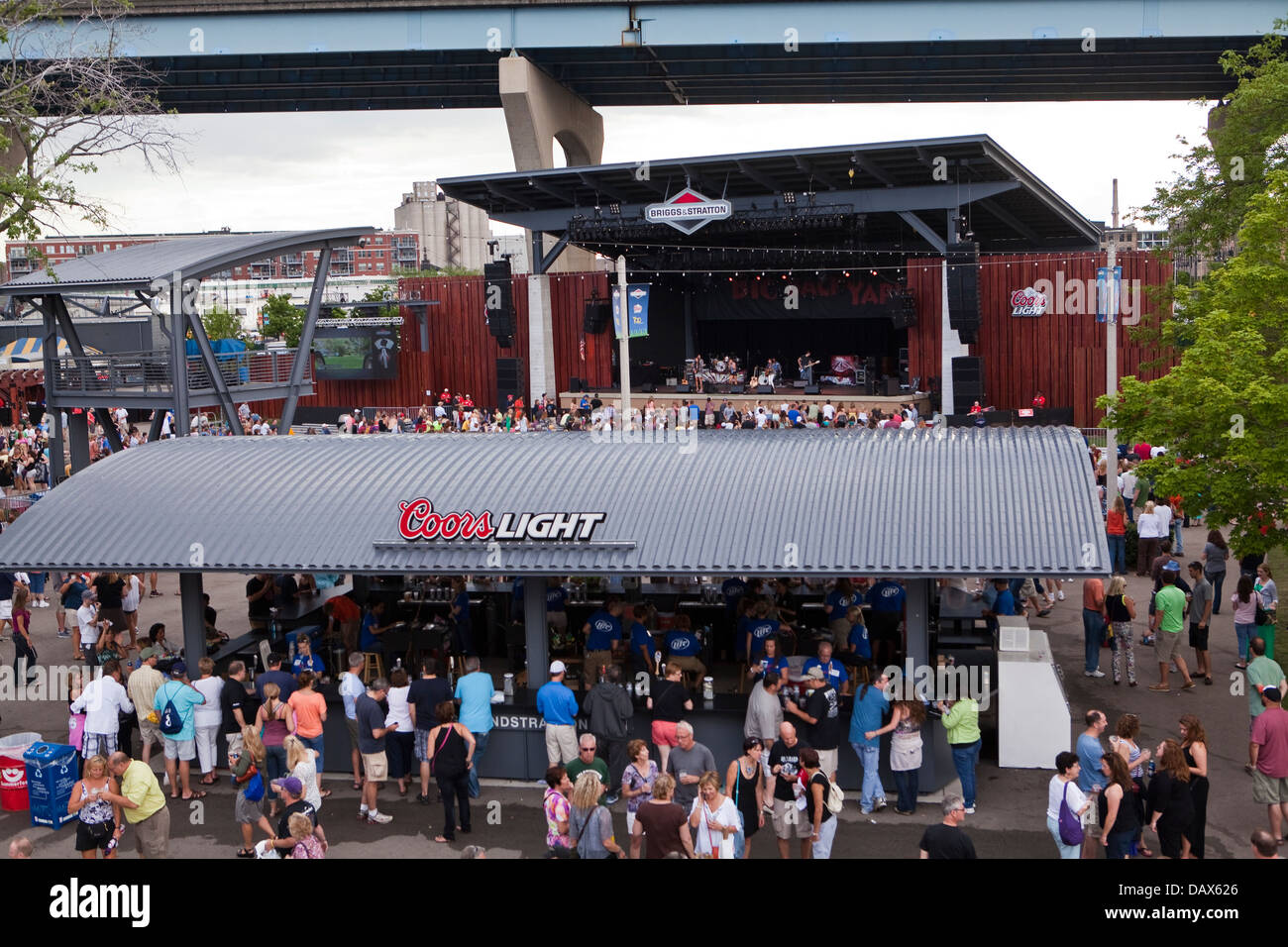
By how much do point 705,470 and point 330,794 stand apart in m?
5.41

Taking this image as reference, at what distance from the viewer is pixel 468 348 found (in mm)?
47656

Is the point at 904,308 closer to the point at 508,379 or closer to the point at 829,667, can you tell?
the point at 508,379

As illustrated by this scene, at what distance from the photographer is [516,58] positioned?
45281 mm

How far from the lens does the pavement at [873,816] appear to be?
11602mm

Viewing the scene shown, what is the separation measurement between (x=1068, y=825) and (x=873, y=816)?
2736mm

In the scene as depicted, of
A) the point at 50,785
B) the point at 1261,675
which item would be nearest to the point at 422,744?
the point at 50,785

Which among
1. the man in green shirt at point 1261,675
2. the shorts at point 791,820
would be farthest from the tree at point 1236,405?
the shorts at point 791,820

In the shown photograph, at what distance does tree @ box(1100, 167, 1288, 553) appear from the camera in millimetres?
14859

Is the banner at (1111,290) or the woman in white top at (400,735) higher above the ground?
the banner at (1111,290)

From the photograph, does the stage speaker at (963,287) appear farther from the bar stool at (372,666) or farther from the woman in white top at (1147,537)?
the bar stool at (372,666)

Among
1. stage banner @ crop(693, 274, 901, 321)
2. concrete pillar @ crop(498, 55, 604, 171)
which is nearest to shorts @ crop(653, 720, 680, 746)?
stage banner @ crop(693, 274, 901, 321)

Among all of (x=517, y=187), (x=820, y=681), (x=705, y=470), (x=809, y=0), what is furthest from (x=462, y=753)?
(x=809, y=0)

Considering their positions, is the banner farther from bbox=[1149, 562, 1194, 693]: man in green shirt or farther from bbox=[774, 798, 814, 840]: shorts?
bbox=[774, 798, 814, 840]: shorts

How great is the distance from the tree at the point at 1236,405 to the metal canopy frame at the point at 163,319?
1482 centimetres
